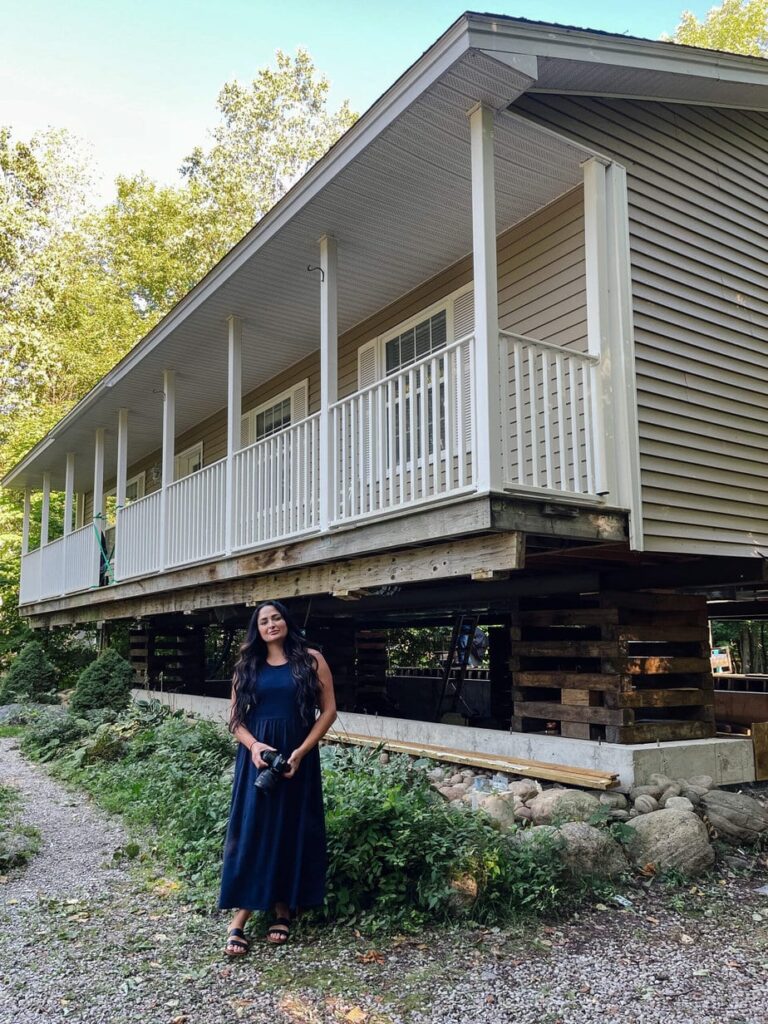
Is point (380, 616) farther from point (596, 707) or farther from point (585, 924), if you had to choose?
point (585, 924)

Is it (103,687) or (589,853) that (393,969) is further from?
(103,687)

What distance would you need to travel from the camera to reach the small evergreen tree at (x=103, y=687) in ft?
39.9

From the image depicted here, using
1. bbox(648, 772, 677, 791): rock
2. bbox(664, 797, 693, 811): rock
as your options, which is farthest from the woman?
bbox(648, 772, 677, 791): rock

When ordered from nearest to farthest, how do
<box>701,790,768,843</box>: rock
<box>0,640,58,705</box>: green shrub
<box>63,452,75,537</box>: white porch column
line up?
<box>701,790,768,843</box>: rock → <box>0,640,58,705</box>: green shrub → <box>63,452,75,537</box>: white porch column

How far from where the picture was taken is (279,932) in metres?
4.00

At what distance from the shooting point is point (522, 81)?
5.62 metres

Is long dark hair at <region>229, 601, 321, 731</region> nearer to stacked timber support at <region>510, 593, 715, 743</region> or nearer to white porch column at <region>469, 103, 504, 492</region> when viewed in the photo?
white porch column at <region>469, 103, 504, 492</region>

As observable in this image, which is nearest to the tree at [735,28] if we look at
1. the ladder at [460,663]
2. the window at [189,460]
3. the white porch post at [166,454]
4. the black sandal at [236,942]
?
the window at [189,460]

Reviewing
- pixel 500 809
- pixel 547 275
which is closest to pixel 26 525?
pixel 547 275

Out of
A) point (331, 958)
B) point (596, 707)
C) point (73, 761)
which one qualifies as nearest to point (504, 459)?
point (596, 707)

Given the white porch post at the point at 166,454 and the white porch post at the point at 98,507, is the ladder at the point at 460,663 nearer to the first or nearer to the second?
the white porch post at the point at 166,454

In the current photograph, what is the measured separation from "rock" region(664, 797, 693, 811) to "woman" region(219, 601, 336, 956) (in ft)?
8.59

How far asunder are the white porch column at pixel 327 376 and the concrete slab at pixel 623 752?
2182 millimetres

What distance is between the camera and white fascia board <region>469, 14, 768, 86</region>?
17.6ft
